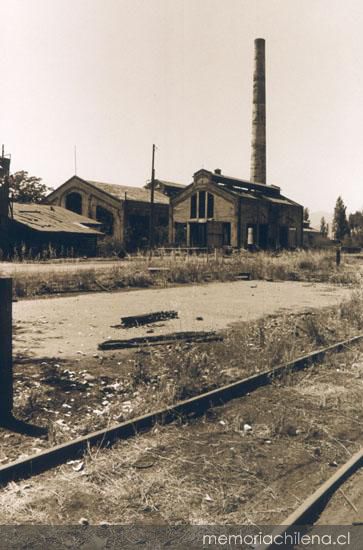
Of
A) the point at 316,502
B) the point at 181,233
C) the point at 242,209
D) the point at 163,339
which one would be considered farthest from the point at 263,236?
the point at 316,502

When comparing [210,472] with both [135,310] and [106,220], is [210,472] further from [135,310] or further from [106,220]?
[106,220]

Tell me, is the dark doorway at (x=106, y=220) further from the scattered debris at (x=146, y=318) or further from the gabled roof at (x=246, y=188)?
the scattered debris at (x=146, y=318)

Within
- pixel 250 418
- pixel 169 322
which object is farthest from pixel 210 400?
pixel 169 322

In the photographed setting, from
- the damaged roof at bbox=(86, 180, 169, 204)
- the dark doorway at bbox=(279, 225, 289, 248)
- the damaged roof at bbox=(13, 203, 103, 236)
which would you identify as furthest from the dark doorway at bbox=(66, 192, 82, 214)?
the dark doorway at bbox=(279, 225, 289, 248)

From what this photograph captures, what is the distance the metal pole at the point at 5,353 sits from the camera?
4289 mm

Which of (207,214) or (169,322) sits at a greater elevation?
(207,214)

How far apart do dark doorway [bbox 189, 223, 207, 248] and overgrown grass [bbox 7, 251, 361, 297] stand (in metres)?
19.4

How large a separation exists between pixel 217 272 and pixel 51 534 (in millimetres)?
17086

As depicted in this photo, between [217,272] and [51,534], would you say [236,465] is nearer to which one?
[51,534]

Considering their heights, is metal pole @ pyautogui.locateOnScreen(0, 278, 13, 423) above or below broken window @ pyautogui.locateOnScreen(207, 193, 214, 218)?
below

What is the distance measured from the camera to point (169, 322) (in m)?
9.70

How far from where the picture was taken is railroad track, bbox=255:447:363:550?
258 centimetres

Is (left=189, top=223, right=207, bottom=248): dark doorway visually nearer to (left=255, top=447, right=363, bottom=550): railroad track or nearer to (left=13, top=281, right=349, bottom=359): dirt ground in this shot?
(left=13, top=281, right=349, bottom=359): dirt ground

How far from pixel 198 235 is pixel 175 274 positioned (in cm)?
2730
